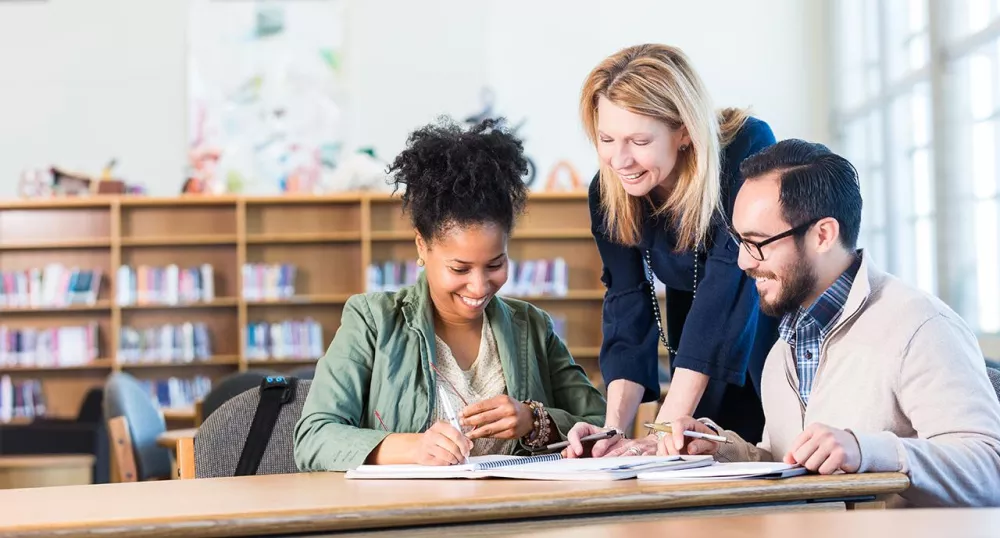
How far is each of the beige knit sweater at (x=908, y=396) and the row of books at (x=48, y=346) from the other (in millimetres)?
6387

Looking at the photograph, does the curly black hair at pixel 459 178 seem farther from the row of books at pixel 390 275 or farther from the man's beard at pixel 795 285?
the row of books at pixel 390 275

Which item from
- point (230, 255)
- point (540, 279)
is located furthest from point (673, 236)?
Result: point (230, 255)

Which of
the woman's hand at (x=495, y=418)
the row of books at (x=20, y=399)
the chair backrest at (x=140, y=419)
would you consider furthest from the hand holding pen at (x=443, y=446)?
the row of books at (x=20, y=399)

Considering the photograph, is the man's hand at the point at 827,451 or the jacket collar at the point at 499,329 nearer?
the man's hand at the point at 827,451

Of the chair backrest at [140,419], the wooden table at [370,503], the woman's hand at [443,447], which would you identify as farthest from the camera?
the chair backrest at [140,419]

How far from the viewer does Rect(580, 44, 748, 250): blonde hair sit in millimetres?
2059

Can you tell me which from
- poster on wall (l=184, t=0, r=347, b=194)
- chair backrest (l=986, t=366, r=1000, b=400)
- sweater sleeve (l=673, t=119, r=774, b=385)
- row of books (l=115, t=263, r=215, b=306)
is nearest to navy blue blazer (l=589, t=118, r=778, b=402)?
sweater sleeve (l=673, t=119, r=774, b=385)

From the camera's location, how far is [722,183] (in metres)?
2.17

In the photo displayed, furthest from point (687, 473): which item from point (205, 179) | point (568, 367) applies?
point (205, 179)

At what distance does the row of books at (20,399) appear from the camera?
7.49 m

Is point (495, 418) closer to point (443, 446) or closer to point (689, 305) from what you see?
point (443, 446)

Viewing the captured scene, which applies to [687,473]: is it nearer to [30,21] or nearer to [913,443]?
[913,443]

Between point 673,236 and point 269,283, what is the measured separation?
18.4 feet

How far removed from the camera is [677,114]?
2.07m
